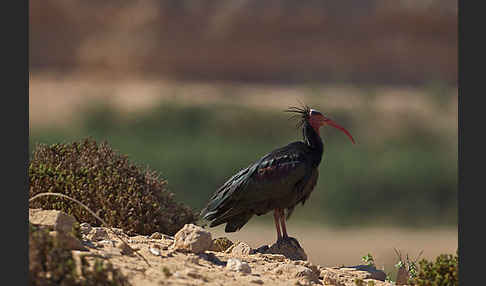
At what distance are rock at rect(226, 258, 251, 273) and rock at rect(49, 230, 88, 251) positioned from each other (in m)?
1.22

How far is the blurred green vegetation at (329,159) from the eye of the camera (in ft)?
85.7

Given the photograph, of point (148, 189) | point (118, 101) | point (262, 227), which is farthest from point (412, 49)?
point (148, 189)

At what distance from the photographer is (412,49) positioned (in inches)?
1912

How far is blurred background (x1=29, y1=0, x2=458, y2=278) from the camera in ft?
93.3

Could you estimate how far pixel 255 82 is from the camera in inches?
1893

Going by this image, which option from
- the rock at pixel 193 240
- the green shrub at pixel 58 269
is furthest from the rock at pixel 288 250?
the green shrub at pixel 58 269

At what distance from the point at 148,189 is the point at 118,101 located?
107 ft

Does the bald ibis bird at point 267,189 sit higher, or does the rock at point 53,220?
the bald ibis bird at point 267,189

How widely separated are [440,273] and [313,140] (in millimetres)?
2910

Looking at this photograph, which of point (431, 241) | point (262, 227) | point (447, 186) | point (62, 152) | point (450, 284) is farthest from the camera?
point (447, 186)

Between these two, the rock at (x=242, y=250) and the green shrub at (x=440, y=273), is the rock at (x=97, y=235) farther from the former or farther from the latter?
the green shrub at (x=440, y=273)

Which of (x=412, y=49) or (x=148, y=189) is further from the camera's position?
(x=412, y=49)

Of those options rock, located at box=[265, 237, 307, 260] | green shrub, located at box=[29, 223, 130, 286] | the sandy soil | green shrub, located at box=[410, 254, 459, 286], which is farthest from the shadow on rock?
the sandy soil

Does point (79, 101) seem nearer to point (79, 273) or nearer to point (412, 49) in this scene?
point (412, 49)
